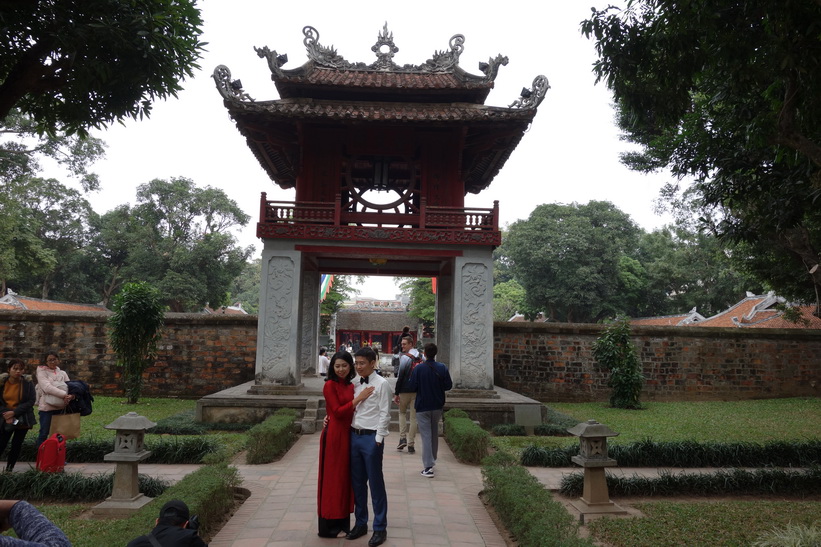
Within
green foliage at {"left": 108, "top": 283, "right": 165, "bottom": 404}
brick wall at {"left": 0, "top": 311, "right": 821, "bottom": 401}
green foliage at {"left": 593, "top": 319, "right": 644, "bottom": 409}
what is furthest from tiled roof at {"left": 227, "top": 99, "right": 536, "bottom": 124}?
green foliage at {"left": 593, "top": 319, "right": 644, "bottom": 409}

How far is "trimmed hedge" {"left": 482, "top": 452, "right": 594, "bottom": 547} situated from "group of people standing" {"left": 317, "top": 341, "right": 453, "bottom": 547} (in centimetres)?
114

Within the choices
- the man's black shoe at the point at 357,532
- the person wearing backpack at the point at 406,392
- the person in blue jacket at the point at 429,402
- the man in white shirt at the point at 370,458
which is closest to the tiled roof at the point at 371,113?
the person wearing backpack at the point at 406,392

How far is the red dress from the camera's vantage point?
454cm

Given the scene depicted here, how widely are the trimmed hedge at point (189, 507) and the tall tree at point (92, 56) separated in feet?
14.1

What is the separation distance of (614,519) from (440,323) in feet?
30.9

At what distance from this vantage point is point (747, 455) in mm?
7617

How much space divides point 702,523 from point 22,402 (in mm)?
7691

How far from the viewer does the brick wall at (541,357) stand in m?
15.3

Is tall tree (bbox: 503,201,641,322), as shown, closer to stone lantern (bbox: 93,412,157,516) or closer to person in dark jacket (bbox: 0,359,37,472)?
Answer: person in dark jacket (bbox: 0,359,37,472)

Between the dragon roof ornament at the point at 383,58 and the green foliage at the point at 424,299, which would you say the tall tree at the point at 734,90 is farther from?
the green foliage at the point at 424,299

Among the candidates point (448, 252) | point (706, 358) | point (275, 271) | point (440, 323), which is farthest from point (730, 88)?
point (706, 358)

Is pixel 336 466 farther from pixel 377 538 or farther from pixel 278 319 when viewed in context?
pixel 278 319

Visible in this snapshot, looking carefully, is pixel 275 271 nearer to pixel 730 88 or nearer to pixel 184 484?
pixel 184 484

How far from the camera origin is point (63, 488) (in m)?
5.99
